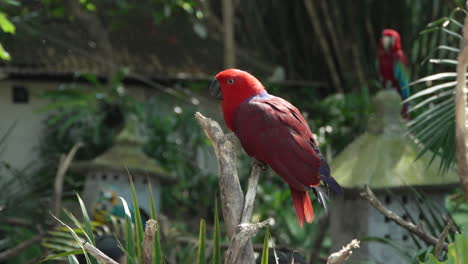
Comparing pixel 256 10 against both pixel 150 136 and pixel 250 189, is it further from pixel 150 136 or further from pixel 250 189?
pixel 250 189

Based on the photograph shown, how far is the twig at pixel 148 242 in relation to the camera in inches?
68.8

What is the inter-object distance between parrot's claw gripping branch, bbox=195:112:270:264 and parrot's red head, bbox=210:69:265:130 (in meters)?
0.12

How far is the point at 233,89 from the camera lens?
204 cm

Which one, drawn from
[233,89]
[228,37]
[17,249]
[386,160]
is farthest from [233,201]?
[228,37]

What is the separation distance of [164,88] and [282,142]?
546 centimetres

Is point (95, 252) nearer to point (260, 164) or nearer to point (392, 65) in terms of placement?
point (260, 164)

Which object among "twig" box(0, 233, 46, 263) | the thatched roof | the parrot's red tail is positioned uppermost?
the parrot's red tail

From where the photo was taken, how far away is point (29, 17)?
22.4ft

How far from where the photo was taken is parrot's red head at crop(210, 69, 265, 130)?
6.64ft

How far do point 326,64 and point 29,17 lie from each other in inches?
163

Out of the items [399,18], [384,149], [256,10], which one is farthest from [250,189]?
[256,10]

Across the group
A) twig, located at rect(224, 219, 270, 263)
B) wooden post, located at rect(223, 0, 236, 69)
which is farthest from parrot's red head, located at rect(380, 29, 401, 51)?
twig, located at rect(224, 219, 270, 263)

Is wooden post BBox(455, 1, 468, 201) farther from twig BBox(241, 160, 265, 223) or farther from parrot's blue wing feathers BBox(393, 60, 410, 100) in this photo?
parrot's blue wing feathers BBox(393, 60, 410, 100)

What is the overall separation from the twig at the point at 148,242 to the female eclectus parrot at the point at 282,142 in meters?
Answer: 0.40
